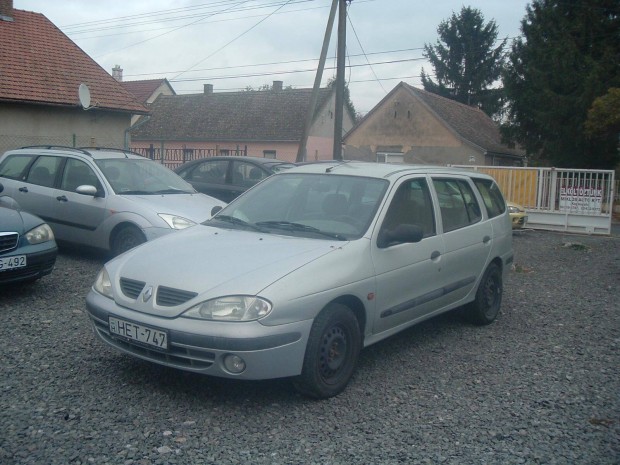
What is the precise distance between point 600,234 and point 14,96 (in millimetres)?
15782

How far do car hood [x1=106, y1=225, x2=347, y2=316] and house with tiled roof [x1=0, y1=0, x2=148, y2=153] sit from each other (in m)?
11.9

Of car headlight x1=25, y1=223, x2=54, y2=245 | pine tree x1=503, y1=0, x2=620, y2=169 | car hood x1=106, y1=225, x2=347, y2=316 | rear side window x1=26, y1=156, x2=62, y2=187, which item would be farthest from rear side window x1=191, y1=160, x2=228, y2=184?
pine tree x1=503, y1=0, x2=620, y2=169

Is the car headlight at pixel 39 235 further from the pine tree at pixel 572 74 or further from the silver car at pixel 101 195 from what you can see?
the pine tree at pixel 572 74

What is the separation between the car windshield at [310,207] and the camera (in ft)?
17.5

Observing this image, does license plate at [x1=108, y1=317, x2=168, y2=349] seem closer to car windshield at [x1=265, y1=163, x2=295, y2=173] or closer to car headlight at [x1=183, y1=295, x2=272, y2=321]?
car headlight at [x1=183, y1=295, x2=272, y2=321]

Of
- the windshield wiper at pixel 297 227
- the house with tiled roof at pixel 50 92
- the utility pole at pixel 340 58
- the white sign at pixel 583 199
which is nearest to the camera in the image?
the windshield wiper at pixel 297 227

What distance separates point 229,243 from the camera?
16.8 ft

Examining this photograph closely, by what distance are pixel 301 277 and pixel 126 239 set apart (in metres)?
4.86

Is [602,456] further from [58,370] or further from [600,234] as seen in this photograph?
[600,234]

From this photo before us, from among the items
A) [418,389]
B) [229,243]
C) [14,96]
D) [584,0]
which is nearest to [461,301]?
[418,389]

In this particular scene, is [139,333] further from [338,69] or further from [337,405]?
[338,69]

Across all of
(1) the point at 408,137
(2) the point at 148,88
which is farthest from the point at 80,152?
(2) the point at 148,88

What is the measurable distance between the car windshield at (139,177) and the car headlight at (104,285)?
164 inches

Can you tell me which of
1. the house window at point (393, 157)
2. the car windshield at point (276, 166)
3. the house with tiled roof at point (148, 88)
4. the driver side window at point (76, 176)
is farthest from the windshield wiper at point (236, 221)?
the house with tiled roof at point (148, 88)
